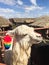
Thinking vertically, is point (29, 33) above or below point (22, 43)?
above

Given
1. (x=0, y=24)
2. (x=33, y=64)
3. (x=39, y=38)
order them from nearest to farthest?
(x=39, y=38) < (x=33, y=64) < (x=0, y=24)

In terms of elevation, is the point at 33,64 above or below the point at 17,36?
below

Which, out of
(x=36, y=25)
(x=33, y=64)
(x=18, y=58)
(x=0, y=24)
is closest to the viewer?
(x=18, y=58)

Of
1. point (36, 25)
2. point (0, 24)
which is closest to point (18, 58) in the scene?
point (36, 25)

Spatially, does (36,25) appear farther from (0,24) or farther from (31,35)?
(31,35)

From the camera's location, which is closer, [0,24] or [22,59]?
[22,59]

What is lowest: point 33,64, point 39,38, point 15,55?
point 33,64

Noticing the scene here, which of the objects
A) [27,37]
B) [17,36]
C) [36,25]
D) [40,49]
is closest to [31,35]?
[27,37]

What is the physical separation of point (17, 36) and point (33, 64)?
0.90 metres

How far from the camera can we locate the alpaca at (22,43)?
377cm

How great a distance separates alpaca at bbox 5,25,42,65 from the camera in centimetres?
377

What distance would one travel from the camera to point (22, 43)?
3850mm

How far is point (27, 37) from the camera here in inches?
149

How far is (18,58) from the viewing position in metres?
3.92
